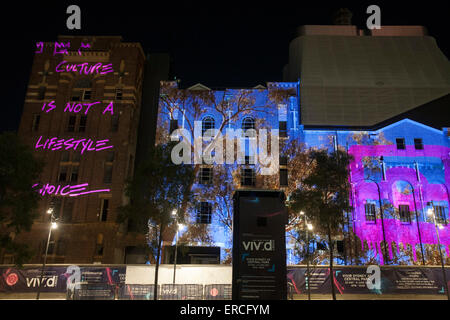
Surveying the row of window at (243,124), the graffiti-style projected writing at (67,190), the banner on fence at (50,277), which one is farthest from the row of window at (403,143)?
the graffiti-style projected writing at (67,190)

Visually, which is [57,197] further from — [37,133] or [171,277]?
[171,277]

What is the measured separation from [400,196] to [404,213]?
1.72m

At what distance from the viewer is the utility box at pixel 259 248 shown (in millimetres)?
12023

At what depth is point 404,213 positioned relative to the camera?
36.5 metres

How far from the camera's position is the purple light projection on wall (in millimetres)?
35406

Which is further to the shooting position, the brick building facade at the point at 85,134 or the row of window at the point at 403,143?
the row of window at the point at 403,143

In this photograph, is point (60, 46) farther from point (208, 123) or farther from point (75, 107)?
point (208, 123)

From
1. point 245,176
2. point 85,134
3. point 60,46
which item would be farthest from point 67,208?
point 60,46

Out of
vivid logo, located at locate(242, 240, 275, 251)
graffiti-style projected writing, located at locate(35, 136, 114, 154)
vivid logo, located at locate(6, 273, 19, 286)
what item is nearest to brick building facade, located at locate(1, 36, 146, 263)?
graffiti-style projected writing, located at locate(35, 136, 114, 154)

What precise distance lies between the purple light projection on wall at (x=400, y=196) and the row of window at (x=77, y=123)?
2630 centimetres

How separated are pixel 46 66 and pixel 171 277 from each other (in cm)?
3136

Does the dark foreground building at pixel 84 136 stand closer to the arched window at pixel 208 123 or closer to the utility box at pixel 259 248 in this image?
the arched window at pixel 208 123

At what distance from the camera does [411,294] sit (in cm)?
2416

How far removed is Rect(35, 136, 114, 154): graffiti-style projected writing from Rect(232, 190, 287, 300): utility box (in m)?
31.5
